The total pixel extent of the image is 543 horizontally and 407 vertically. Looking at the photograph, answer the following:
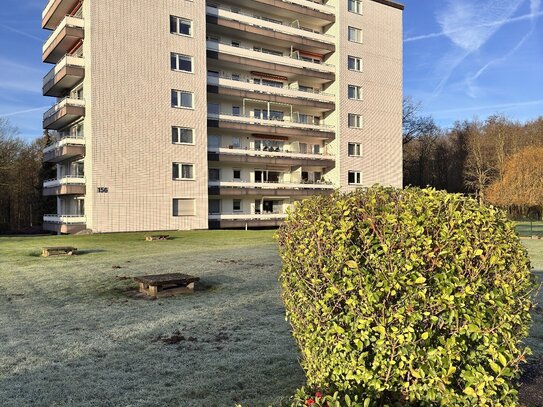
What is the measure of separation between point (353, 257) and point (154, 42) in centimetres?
3230

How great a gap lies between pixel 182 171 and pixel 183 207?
2841mm

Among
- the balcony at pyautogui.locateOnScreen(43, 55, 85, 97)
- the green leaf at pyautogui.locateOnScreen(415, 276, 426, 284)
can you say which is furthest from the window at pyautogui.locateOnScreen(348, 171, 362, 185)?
the green leaf at pyautogui.locateOnScreen(415, 276, 426, 284)

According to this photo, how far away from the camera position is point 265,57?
122 feet

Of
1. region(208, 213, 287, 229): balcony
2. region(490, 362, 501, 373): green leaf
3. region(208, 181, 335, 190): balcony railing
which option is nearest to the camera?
region(490, 362, 501, 373): green leaf

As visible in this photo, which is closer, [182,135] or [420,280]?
[420,280]

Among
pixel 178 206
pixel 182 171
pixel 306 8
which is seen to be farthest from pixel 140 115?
pixel 306 8

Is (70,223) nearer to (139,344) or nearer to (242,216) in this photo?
(242,216)

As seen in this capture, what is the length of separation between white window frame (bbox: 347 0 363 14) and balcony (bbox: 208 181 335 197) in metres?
18.0

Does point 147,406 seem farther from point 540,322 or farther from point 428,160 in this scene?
point 428,160

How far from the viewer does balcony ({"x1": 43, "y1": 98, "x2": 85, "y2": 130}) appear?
29048 millimetres

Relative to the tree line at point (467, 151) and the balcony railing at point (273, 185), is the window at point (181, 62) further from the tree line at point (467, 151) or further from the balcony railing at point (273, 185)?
the tree line at point (467, 151)

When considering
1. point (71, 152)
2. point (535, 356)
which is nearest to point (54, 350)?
point (535, 356)

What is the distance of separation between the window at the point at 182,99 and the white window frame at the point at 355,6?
1981 centimetres

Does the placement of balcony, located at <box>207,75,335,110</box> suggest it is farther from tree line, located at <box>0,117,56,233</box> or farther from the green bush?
the green bush
